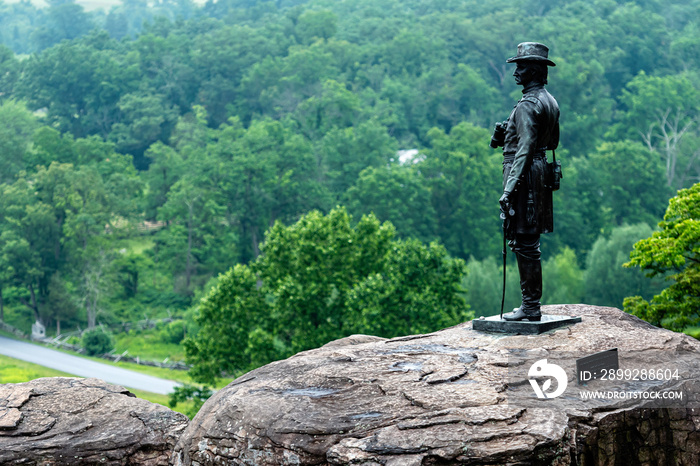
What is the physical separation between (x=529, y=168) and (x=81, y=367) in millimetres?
44192

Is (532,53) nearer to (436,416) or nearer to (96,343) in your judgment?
(436,416)

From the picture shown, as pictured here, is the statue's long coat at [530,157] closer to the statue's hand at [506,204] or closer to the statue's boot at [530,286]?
→ the statue's hand at [506,204]

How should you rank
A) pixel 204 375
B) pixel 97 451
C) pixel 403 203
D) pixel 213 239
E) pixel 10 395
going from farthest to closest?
1. pixel 213 239
2. pixel 403 203
3. pixel 204 375
4. pixel 10 395
5. pixel 97 451

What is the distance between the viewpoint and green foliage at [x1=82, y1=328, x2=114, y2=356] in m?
54.8

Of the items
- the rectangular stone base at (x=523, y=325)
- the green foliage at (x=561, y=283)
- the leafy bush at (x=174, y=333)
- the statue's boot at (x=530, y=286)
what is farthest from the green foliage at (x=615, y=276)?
the statue's boot at (x=530, y=286)

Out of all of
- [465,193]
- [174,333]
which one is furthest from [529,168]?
[465,193]

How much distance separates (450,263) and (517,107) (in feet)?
65.3

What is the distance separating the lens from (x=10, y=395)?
12.9m

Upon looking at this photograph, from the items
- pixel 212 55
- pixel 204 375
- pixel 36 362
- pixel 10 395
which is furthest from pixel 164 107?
pixel 10 395

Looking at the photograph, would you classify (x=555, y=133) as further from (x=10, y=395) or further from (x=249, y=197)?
A: (x=249, y=197)

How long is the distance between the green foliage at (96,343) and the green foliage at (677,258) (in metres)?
43.3

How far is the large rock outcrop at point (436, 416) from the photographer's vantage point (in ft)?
29.2

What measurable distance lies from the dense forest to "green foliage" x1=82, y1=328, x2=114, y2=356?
2.83 m

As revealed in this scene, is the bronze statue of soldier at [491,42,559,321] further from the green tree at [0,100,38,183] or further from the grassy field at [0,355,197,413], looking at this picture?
the green tree at [0,100,38,183]
